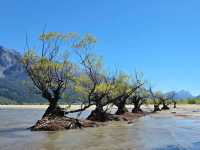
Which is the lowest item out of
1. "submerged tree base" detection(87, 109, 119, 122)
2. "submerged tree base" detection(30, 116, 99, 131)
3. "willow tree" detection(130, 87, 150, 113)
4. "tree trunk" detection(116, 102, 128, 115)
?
"submerged tree base" detection(30, 116, 99, 131)

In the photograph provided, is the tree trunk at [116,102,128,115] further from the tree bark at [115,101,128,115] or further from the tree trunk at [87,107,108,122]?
the tree trunk at [87,107,108,122]

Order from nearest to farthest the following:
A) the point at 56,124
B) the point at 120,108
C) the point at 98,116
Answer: the point at 56,124 < the point at 98,116 < the point at 120,108

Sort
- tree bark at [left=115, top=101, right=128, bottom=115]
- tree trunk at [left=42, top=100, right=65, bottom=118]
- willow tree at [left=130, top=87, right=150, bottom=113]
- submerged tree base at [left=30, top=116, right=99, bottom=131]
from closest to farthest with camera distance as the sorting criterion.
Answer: submerged tree base at [left=30, top=116, right=99, bottom=131]
tree trunk at [left=42, top=100, right=65, bottom=118]
tree bark at [left=115, top=101, right=128, bottom=115]
willow tree at [left=130, top=87, right=150, bottom=113]

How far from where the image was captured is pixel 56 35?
153ft

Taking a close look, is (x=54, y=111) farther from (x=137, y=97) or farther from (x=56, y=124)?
(x=137, y=97)

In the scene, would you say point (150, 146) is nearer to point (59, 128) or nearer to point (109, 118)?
point (59, 128)

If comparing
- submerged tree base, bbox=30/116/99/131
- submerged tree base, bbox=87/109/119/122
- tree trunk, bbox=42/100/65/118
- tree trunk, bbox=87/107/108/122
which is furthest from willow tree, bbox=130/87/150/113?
submerged tree base, bbox=30/116/99/131

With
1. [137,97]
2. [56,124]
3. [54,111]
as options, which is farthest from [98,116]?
[137,97]

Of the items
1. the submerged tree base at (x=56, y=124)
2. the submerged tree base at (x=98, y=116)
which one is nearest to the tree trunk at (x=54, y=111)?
the submerged tree base at (x=56, y=124)

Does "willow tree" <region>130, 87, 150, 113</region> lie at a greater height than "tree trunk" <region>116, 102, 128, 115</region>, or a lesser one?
greater

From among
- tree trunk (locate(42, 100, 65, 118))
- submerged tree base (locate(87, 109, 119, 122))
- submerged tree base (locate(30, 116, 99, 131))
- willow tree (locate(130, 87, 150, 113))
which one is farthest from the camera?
willow tree (locate(130, 87, 150, 113))

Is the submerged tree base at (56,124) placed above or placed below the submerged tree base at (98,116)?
below

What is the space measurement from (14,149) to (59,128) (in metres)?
15.3

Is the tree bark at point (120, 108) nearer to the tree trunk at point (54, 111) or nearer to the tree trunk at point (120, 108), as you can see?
the tree trunk at point (120, 108)
